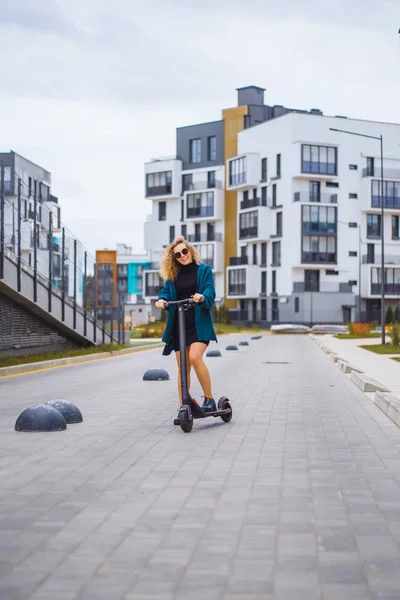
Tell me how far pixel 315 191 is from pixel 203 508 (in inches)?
3176

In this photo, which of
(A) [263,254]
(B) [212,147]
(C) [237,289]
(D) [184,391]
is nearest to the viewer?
(D) [184,391]

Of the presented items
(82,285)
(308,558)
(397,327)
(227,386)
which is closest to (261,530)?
(308,558)

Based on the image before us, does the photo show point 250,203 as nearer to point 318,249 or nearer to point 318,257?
point 318,249

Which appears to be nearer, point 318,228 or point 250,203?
point 318,228

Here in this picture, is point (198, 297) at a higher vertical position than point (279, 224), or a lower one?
lower

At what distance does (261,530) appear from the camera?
5078mm

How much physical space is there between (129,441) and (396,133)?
8393 cm

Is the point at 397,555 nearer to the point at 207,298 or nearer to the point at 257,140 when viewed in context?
the point at 207,298

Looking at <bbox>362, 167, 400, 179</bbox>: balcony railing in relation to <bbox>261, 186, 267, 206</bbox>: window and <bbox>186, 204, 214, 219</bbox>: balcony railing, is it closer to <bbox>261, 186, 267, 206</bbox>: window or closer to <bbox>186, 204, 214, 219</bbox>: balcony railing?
<bbox>261, 186, 267, 206</bbox>: window

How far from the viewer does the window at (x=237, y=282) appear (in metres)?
88.1

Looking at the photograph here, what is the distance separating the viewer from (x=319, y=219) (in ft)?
276

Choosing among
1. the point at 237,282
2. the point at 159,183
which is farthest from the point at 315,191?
the point at 159,183

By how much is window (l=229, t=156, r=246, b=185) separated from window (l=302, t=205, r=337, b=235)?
769 cm

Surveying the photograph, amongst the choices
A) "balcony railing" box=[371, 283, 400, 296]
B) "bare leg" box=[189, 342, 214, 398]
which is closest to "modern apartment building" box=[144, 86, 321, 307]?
"balcony railing" box=[371, 283, 400, 296]
